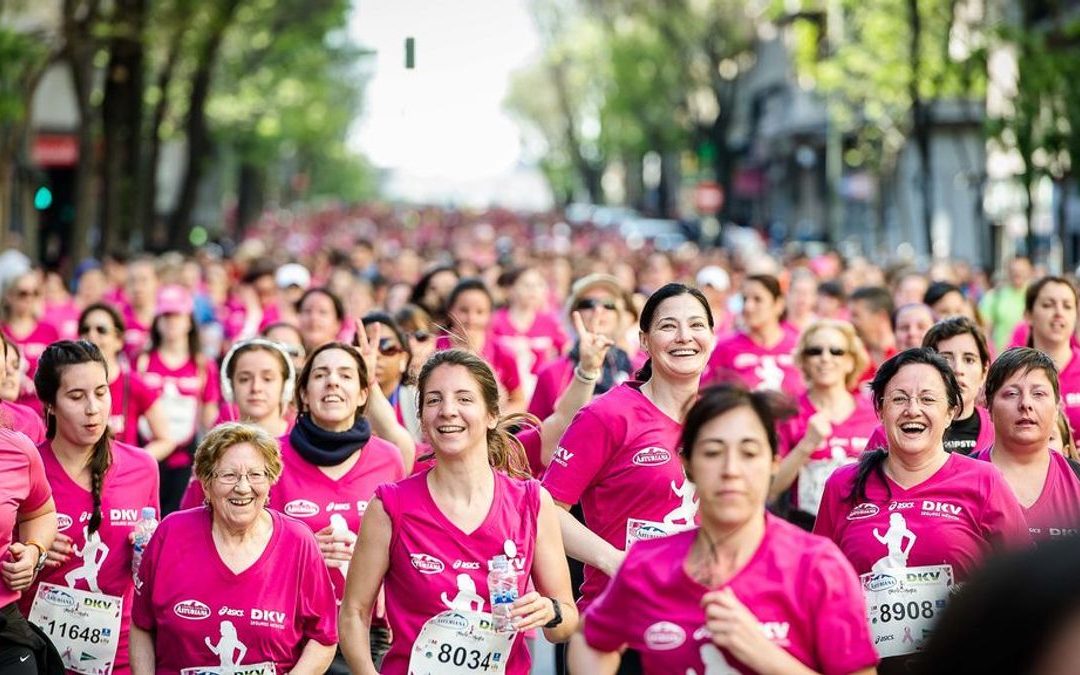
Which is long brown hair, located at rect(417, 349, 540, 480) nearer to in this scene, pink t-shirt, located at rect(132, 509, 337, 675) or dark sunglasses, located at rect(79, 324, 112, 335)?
pink t-shirt, located at rect(132, 509, 337, 675)

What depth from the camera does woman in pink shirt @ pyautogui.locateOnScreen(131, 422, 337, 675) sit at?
5.83 m

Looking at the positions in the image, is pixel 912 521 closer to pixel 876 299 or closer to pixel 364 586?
pixel 364 586

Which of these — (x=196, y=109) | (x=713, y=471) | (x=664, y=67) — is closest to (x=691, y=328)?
(x=713, y=471)

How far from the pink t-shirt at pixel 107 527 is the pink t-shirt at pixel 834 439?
3.14m

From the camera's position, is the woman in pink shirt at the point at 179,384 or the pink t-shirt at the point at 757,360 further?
the woman in pink shirt at the point at 179,384

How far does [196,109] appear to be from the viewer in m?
35.8

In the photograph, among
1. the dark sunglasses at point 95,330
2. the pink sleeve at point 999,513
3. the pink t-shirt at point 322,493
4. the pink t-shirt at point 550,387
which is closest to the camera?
the pink sleeve at point 999,513

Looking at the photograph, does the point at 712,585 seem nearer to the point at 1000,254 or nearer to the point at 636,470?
the point at 636,470

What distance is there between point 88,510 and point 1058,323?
4.76 meters

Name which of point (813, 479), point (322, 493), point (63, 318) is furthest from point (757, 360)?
point (63, 318)

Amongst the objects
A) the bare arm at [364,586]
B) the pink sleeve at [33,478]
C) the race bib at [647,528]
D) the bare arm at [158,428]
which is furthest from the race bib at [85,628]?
the bare arm at [158,428]

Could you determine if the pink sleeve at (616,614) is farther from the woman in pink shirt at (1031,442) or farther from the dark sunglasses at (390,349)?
the dark sunglasses at (390,349)

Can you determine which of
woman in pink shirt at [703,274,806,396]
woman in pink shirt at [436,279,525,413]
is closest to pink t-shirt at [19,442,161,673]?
woman in pink shirt at [436,279,525,413]

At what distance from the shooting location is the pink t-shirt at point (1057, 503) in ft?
20.8
